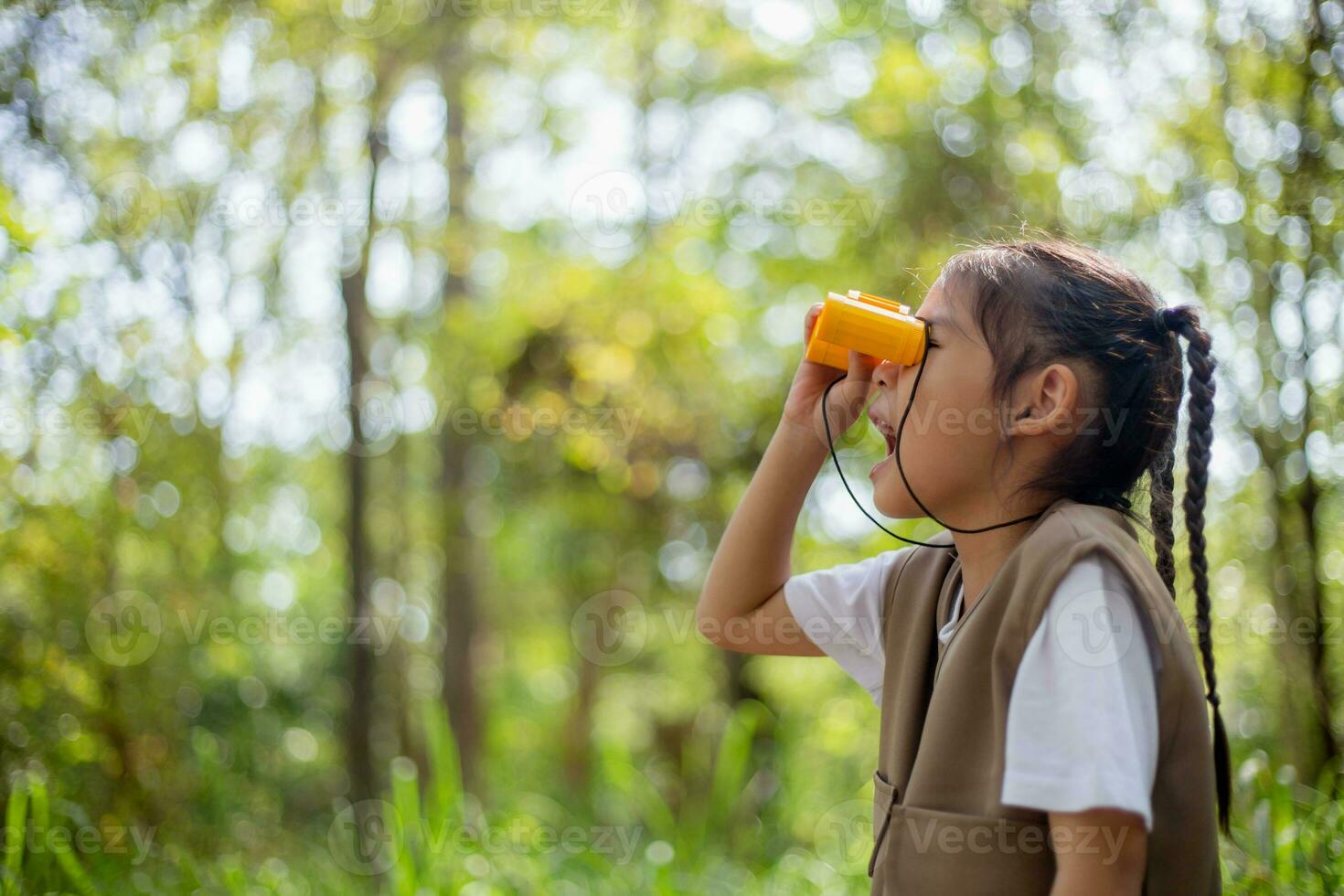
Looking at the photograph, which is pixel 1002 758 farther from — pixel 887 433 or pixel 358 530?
pixel 358 530

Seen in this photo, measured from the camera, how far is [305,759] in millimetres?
6461

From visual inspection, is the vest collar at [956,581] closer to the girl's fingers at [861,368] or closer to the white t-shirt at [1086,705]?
the white t-shirt at [1086,705]

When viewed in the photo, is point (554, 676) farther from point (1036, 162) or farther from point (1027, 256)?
point (1027, 256)

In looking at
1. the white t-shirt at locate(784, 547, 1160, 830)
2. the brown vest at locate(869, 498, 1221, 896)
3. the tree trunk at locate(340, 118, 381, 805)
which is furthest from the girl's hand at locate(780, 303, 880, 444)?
the tree trunk at locate(340, 118, 381, 805)

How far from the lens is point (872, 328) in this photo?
4.23 feet

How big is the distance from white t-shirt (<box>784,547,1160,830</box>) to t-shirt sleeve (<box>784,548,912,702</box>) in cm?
42

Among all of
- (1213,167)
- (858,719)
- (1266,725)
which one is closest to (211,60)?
(1213,167)

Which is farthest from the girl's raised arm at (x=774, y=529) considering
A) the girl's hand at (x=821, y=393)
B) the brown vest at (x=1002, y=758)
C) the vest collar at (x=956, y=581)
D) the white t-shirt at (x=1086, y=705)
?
the white t-shirt at (x=1086, y=705)

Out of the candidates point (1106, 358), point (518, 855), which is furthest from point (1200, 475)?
point (518, 855)

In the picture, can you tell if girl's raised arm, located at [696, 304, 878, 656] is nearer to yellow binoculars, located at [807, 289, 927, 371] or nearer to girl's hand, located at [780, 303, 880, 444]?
girl's hand, located at [780, 303, 880, 444]

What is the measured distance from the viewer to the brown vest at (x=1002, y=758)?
106 cm

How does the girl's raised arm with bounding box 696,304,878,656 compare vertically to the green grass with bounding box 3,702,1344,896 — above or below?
above

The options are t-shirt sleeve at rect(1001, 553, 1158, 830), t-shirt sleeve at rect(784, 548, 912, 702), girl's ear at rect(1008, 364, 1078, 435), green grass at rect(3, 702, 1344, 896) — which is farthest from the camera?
green grass at rect(3, 702, 1344, 896)

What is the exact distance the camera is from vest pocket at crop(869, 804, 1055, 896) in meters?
1.08
